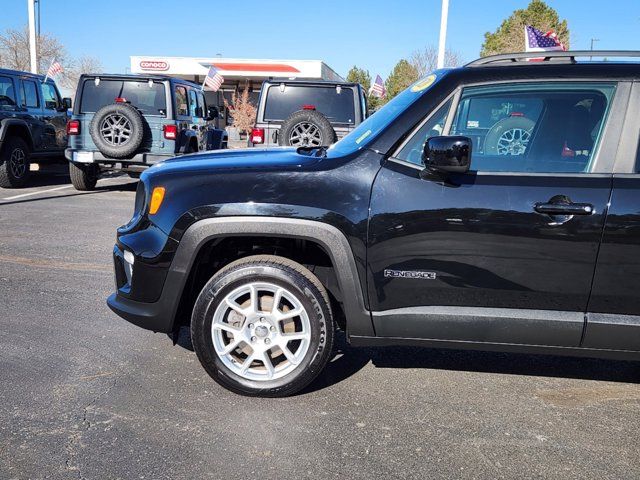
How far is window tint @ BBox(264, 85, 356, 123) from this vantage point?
9.82 m

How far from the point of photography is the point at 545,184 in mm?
2986

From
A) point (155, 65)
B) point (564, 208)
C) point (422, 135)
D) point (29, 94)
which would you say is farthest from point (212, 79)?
point (155, 65)

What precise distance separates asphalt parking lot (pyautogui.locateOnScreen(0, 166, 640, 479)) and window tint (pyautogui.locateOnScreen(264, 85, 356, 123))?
19.9 ft

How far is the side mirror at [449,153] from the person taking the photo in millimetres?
2863

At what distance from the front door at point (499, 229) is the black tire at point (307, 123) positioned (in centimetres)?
516

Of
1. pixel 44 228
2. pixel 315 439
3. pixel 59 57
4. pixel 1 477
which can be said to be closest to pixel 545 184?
pixel 315 439

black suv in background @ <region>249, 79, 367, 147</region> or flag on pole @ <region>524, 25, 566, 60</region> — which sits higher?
flag on pole @ <region>524, 25, 566, 60</region>

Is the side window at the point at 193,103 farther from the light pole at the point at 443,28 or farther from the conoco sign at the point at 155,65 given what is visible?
the conoco sign at the point at 155,65

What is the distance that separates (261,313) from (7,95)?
10.1 meters

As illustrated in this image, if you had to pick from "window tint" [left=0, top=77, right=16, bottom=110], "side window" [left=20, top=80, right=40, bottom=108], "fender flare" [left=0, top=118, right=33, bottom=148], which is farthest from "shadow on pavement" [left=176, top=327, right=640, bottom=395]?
"side window" [left=20, top=80, right=40, bottom=108]

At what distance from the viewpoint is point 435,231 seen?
3.02 m

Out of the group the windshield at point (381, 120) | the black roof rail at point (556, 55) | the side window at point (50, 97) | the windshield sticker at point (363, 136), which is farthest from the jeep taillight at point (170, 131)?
the black roof rail at point (556, 55)

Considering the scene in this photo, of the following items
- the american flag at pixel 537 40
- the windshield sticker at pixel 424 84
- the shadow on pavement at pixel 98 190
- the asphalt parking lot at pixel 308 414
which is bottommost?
the asphalt parking lot at pixel 308 414

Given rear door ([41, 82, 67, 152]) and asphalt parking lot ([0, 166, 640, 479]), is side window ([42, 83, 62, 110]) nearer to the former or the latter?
rear door ([41, 82, 67, 152])
